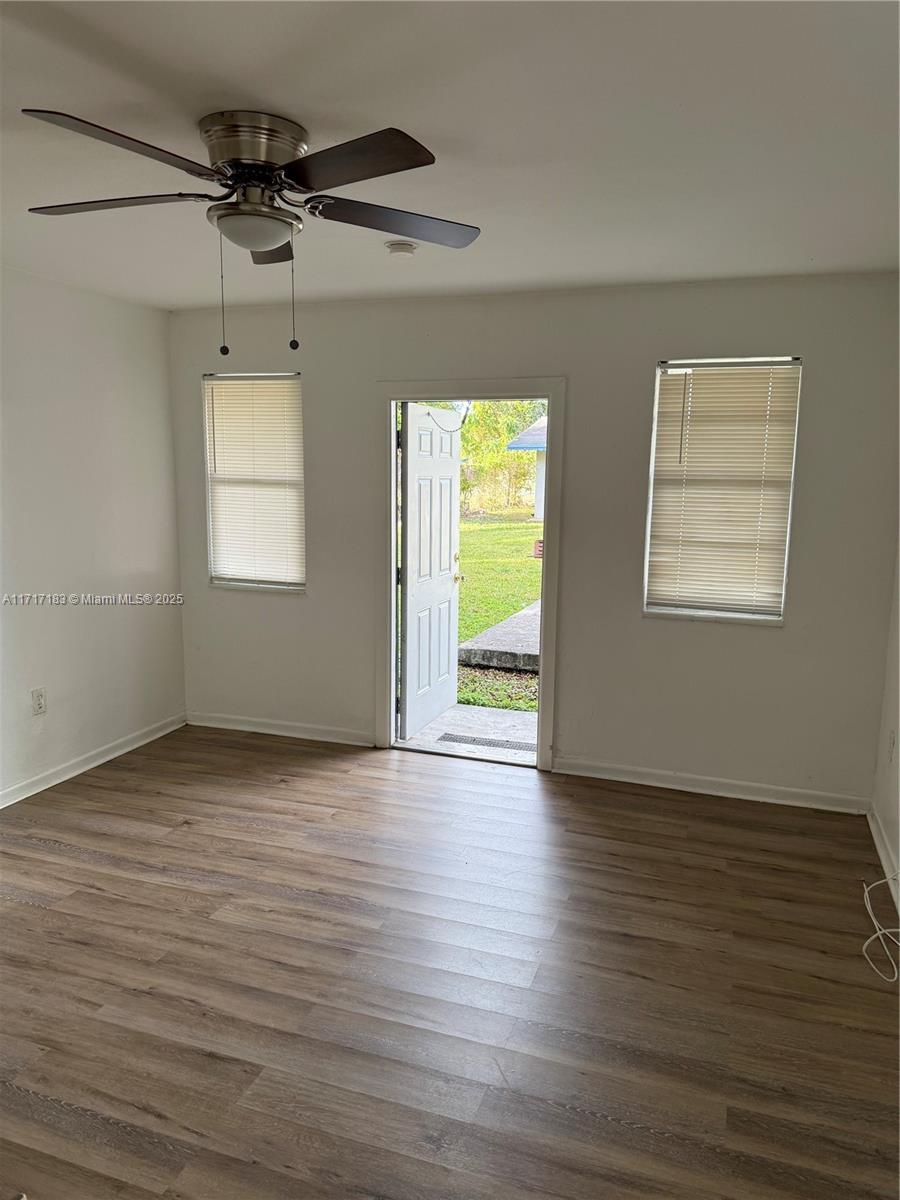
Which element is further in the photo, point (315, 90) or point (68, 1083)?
point (68, 1083)

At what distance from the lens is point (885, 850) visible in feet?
10.8

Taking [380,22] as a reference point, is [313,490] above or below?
below

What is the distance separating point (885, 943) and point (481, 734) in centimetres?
264

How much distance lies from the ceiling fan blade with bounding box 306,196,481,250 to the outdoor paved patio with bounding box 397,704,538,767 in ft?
9.68

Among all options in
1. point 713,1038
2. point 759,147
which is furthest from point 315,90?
point 713,1038

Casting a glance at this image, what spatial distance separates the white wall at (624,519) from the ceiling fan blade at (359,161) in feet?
7.44

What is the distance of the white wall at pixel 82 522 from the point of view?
366cm

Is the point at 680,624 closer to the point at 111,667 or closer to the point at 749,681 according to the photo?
the point at 749,681

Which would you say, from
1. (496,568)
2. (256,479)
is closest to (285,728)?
(256,479)

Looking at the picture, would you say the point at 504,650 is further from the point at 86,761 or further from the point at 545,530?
the point at 86,761

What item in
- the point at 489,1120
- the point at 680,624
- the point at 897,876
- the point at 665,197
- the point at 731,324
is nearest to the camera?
the point at 489,1120

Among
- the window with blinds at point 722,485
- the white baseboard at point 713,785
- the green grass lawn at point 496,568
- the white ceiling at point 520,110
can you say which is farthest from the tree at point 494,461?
the white ceiling at point 520,110

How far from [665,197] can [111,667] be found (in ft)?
11.8

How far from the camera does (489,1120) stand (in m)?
1.98
